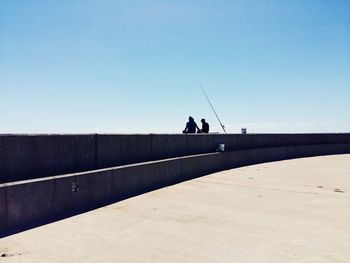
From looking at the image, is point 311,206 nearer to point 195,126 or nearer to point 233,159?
point 233,159

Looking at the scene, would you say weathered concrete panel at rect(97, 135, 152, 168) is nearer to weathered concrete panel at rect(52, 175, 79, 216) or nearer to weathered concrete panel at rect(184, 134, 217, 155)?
weathered concrete panel at rect(52, 175, 79, 216)

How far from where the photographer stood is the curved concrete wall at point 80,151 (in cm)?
554

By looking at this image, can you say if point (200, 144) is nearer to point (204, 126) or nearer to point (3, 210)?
point (204, 126)

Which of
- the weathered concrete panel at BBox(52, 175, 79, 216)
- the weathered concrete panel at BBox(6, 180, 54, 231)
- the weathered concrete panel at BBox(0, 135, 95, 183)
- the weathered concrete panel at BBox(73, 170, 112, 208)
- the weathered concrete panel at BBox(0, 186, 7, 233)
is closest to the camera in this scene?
the weathered concrete panel at BBox(0, 186, 7, 233)

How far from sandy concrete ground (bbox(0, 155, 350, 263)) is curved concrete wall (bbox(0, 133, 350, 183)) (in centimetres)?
102

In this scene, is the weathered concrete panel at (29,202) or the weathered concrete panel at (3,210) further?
the weathered concrete panel at (29,202)

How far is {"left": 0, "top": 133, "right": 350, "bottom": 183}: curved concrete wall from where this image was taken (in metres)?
5.54

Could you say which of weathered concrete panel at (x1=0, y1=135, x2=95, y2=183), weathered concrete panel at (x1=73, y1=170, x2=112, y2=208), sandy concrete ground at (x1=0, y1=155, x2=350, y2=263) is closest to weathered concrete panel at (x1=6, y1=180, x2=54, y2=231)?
sandy concrete ground at (x1=0, y1=155, x2=350, y2=263)

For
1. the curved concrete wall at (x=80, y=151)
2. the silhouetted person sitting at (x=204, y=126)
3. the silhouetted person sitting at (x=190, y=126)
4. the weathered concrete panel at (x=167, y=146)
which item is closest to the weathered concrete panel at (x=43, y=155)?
the curved concrete wall at (x=80, y=151)

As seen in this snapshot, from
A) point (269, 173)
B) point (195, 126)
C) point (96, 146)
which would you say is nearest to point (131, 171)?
point (96, 146)

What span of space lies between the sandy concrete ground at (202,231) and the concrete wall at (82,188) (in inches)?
12.2

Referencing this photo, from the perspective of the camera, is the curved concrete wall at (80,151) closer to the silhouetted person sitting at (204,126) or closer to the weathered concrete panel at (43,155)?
the weathered concrete panel at (43,155)

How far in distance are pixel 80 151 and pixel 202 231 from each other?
2.95m

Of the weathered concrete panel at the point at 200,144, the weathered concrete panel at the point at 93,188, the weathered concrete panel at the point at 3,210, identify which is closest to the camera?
the weathered concrete panel at the point at 3,210
